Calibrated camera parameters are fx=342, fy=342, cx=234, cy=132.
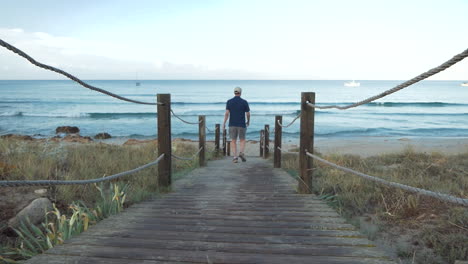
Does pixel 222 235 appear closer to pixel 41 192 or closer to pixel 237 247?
pixel 237 247

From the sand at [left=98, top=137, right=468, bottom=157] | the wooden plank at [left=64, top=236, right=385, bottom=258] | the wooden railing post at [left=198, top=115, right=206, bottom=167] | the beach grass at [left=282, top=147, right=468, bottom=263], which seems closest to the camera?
the wooden plank at [left=64, top=236, right=385, bottom=258]

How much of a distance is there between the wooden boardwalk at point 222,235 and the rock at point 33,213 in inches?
53.6

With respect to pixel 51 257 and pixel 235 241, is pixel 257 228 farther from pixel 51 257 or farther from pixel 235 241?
pixel 51 257

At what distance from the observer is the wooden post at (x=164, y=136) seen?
4.73 meters

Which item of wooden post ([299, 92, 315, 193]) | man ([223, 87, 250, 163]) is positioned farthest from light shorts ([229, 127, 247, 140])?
wooden post ([299, 92, 315, 193])

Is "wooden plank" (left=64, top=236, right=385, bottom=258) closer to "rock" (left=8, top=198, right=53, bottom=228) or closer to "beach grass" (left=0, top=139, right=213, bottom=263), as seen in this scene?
"beach grass" (left=0, top=139, right=213, bottom=263)

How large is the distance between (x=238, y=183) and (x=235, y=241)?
3163 mm

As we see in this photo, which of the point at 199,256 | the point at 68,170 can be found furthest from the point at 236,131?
the point at 199,256

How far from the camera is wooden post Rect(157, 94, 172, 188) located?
15.5ft

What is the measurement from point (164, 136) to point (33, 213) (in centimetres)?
182

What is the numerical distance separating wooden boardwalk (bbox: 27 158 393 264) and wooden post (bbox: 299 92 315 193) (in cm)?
28

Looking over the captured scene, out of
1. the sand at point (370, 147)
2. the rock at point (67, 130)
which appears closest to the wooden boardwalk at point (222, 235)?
the sand at point (370, 147)

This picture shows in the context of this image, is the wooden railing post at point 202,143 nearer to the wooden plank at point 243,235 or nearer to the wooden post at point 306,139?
the wooden post at point 306,139

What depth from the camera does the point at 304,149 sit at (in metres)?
4.53
